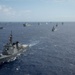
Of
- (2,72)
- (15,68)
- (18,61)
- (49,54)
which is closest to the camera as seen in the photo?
(2,72)

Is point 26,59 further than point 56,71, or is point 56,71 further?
point 26,59

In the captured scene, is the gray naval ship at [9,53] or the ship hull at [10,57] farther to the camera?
the gray naval ship at [9,53]

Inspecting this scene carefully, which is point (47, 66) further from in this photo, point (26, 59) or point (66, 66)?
point (26, 59)

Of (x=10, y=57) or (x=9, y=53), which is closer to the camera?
(x=10, y=57)

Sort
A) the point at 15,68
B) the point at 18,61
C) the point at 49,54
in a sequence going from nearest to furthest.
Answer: the point at 15,68
the point at 18,61
the point at 49,54

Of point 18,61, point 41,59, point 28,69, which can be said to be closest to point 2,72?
point 28,69

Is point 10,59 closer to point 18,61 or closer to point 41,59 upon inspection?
point 18,61

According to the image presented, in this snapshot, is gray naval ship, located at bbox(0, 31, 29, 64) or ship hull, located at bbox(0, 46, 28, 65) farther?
gray naval ship, located at bbox(0, 31, 29, 64)

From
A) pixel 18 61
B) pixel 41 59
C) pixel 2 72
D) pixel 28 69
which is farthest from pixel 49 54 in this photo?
pixel 2 72

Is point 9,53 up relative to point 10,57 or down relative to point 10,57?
up
